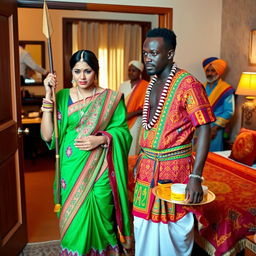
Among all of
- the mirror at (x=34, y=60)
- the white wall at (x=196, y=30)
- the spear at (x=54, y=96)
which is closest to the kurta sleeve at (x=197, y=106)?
the spear at (x=54, y=96)

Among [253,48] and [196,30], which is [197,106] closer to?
[196,30]

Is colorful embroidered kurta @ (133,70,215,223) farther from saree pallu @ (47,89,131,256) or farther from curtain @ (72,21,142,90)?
curtain @ (72,21,142,90)

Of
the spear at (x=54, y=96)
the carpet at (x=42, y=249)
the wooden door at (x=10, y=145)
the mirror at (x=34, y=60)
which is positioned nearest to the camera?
the spear at (x=54, y=96)

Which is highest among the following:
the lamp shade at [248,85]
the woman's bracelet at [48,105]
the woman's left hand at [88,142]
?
the lamp shade at [248,85]

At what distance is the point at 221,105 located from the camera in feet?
14.7

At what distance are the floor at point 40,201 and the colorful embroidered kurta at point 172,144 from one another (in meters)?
1.55

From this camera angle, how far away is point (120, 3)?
352cm

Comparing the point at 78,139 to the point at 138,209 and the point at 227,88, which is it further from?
the point at 227,88

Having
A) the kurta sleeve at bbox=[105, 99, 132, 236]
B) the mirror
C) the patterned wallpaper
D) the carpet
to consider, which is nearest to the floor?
the carpet

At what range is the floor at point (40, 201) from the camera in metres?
3.32

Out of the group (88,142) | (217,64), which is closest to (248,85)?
(217,64)

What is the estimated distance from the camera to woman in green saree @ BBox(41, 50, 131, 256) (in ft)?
7.89

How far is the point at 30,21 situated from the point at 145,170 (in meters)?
5.05

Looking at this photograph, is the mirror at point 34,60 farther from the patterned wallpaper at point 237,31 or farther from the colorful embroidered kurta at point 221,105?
the patterned wallpaper at point 237,31
